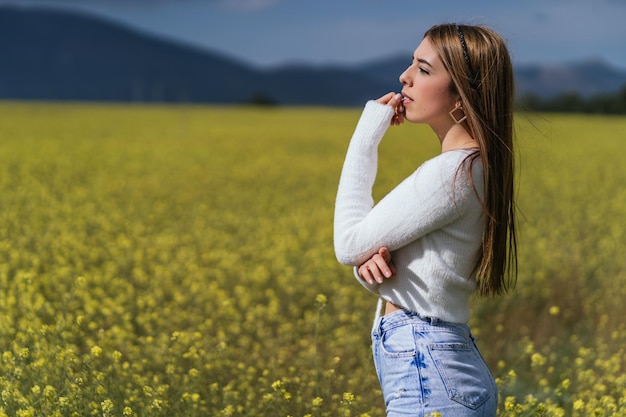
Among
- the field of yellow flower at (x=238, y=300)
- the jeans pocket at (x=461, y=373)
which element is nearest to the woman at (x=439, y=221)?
the jeans pocket at (x=461, y=373)

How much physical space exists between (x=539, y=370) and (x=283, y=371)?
1.86 m

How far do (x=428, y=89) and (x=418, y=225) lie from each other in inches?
15.3

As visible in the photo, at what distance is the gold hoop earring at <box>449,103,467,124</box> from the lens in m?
2.23

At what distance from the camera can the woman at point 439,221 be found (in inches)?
84.4

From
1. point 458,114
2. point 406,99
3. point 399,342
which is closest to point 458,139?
point 458,114

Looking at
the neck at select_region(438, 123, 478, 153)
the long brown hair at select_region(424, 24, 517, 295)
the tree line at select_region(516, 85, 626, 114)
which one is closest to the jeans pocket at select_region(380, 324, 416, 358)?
the long brown hair at select_region(424, 24, 517, 295)

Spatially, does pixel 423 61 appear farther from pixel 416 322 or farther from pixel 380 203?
pixel 416 322

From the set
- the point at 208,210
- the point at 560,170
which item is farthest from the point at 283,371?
the point at 560,170

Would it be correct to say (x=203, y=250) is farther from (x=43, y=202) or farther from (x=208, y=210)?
(x=43, y=202)

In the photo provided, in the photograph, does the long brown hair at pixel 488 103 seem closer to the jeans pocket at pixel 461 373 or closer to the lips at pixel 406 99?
the lips at pixel 406 99

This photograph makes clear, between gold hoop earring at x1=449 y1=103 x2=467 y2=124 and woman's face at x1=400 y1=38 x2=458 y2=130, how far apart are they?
0.01m

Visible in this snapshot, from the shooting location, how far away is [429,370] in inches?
83.7

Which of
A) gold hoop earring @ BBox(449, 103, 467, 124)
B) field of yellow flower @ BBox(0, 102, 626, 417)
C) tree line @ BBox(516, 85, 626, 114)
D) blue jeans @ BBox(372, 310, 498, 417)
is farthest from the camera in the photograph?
tree line @ BBox(516, 85, 626, 114)

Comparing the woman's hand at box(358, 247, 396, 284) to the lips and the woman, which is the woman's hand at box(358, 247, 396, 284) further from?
the lips
